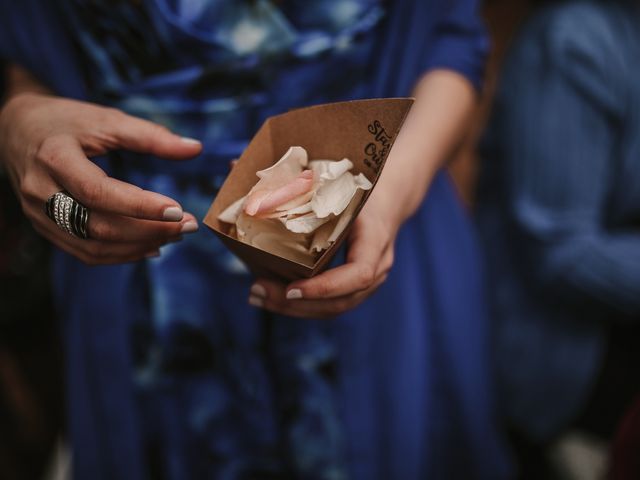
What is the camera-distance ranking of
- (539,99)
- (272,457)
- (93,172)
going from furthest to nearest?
1. (539,99)
2. (272,457)
3. (93,172)

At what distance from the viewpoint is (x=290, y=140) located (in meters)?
0.45

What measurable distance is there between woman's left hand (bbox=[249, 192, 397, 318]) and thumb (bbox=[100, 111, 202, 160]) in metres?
0.15

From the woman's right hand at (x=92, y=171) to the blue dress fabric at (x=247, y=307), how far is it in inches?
2.6

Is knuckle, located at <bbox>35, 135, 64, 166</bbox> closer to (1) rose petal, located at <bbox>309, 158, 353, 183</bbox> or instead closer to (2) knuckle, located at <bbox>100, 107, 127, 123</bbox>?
(2) knuckle, located at <bbox>100, 107, 127, 123</bbox>

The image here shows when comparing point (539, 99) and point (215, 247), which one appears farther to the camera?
point (539, 99)

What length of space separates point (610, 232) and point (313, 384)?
2.16ft

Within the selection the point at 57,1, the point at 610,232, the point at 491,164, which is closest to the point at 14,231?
the point at 57,1

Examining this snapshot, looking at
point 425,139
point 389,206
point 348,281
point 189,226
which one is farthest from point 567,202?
point 189,226

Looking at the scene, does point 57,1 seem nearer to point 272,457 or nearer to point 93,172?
point 93,172

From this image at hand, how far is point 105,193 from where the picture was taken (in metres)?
0.40

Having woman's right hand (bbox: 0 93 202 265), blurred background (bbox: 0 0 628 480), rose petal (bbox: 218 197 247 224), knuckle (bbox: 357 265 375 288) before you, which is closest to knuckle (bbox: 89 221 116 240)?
woman's right hand (bbox: 0 93 202 265)

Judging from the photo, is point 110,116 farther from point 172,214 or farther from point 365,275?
point 365,275

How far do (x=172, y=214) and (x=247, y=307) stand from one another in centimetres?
30

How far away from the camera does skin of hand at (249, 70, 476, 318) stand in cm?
43
